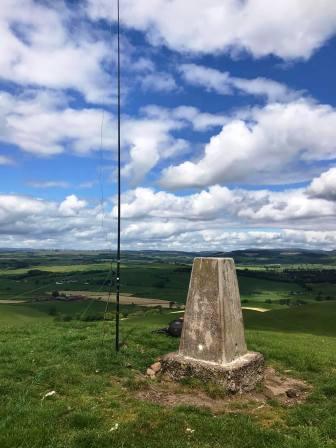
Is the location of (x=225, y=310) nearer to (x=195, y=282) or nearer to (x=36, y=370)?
(x=195, y=282)

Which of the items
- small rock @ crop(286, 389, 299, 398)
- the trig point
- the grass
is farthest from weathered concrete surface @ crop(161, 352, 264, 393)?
the grass

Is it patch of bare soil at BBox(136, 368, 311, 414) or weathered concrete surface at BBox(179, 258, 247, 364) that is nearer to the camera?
patch of bare soil at BBox(136, 368, 311, 414)

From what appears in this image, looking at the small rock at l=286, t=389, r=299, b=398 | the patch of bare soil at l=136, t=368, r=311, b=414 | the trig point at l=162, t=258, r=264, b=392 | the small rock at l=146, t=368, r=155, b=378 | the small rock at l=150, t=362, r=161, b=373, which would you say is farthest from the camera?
the small rock at l=150, t=362, r=161, b=373

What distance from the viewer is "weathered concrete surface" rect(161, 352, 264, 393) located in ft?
37.4

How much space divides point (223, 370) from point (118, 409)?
309 centimetres

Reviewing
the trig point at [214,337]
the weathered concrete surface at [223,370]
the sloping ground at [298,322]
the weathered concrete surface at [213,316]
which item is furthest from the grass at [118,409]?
the sloping ground at [298,322]

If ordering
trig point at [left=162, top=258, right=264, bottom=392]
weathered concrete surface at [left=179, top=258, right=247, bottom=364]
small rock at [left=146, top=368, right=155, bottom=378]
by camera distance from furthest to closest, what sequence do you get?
1. small rock at [left=146, top=368, right=155, bottom=378]
2. weathered concrete surface at [left=179, top=258, right=247, bottom=364]
3. trig point at [left=162, top=258, right=264, bottom=392]

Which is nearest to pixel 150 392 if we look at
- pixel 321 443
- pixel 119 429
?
pixel 119 429

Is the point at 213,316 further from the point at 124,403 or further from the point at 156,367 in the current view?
the point at 124,403

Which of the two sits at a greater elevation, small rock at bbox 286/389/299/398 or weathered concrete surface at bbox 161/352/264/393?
weathered concrete surface at bbox 161/352/264/393

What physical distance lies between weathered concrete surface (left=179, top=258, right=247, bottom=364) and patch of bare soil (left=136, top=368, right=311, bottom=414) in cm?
107

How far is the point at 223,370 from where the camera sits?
37.4 feet

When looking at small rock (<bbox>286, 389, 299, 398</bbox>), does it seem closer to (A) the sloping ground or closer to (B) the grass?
(B) the grass

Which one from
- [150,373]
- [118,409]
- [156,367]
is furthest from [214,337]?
[118,409]
